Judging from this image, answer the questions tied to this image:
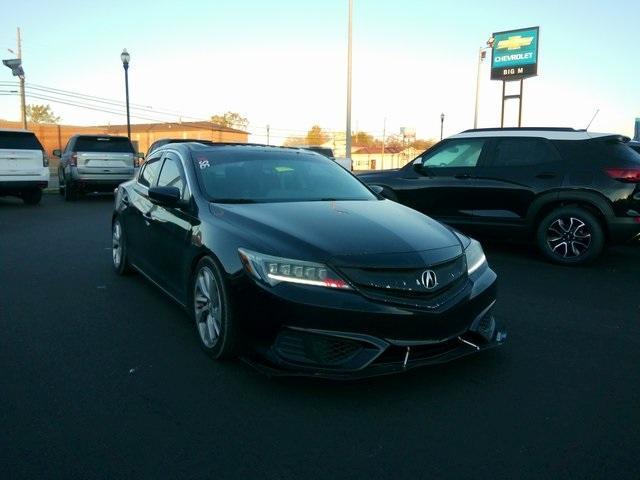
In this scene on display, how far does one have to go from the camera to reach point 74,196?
16.4 metres

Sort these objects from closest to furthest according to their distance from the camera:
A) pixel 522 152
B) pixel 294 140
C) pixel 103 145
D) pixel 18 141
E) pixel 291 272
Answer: pixel 291 272 < pixel 522 152 < pixel 18 141 < pixel 103 145 < pixel 294 140

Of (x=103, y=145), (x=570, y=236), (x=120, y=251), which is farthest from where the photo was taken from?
(x=103, y=145)

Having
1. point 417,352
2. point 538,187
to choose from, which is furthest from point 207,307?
point 538,187

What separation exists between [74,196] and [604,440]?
1615 centimetres

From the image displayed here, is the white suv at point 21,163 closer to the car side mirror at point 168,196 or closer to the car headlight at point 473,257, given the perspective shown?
the car side mirror at point 168,196

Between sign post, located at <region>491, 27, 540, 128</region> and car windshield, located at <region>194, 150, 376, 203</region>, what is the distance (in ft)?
98.0

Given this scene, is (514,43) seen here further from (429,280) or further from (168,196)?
(429,280)

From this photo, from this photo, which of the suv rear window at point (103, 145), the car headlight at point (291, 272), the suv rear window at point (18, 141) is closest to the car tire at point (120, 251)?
the car headlight at point (291, 272)

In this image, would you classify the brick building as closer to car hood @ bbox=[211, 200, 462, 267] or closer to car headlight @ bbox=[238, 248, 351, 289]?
car hood @ bbox=[211, 200, 462, 267]

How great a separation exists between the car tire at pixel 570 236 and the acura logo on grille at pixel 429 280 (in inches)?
183

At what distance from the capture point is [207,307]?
393 centimetres

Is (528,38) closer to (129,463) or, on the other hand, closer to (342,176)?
(342,176)

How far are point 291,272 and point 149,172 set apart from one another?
3.10 m

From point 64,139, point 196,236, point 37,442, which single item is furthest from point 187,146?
point 64,139
